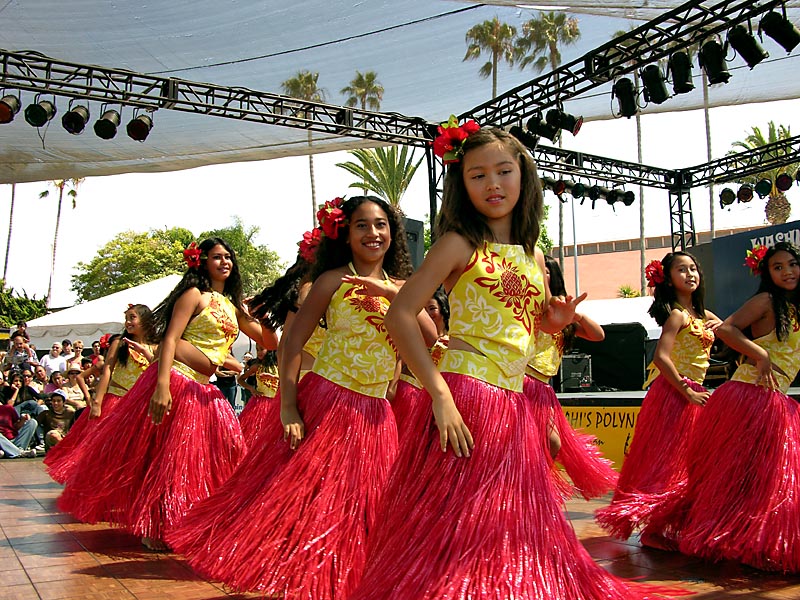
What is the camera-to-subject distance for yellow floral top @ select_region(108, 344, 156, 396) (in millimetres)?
6582

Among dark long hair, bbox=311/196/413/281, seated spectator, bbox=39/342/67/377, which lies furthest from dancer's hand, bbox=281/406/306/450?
seated spectator, bbox=39/342/67/377

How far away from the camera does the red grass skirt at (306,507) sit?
2742 mm

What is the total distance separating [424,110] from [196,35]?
3739 millimetres

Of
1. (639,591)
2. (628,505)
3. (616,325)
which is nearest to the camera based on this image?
(639,591)

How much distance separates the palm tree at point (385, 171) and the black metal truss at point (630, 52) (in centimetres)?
1723

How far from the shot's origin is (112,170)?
12281 mm

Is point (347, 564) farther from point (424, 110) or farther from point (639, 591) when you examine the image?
point (424, 110)

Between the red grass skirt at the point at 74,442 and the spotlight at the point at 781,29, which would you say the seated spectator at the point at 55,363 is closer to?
the red grass skirt at the point at 74,442

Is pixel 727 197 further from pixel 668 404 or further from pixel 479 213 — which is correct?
pixel 479 213

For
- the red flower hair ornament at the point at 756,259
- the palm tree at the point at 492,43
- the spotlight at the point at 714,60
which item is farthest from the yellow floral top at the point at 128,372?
the spotlight at the point at 714,60

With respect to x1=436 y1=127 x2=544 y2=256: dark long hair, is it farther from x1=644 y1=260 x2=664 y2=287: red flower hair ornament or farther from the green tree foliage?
the green tree foliage

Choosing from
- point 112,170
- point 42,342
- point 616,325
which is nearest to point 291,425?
point 616,325

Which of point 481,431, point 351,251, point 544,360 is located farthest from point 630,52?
point 481,431

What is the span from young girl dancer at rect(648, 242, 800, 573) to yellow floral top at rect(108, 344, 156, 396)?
4.35 metres
